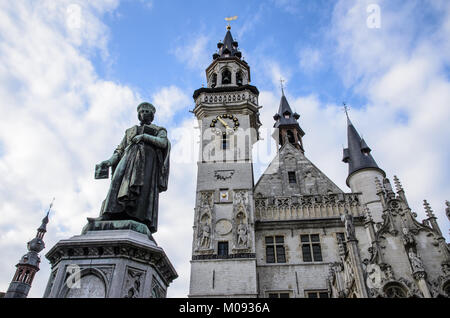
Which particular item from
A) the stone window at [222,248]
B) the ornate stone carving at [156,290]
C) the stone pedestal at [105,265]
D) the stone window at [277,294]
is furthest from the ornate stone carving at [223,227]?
the stone pedestal at [105,265]

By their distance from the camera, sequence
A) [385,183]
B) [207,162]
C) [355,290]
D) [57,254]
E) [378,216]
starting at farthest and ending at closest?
[207,162] < [378,216] < [385,183] < [355,290] < [57,254]

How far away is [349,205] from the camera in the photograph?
18562 mm

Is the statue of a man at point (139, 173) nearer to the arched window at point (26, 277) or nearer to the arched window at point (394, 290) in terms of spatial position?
the arched window at point (394, 290)

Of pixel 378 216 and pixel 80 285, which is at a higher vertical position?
pixel 378 216

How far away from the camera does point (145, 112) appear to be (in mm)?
5781

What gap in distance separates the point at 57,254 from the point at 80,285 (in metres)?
0.53

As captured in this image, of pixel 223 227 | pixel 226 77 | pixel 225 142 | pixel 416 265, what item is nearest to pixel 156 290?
pixel 416 265

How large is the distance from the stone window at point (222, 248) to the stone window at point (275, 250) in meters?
2.11

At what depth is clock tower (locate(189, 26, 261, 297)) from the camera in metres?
16.1

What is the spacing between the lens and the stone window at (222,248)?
1716 centimetres

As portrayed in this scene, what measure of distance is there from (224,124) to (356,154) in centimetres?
842

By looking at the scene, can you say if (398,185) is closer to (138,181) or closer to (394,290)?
(394,290)

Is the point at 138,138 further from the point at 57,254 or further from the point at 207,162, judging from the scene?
the point at 207,162
